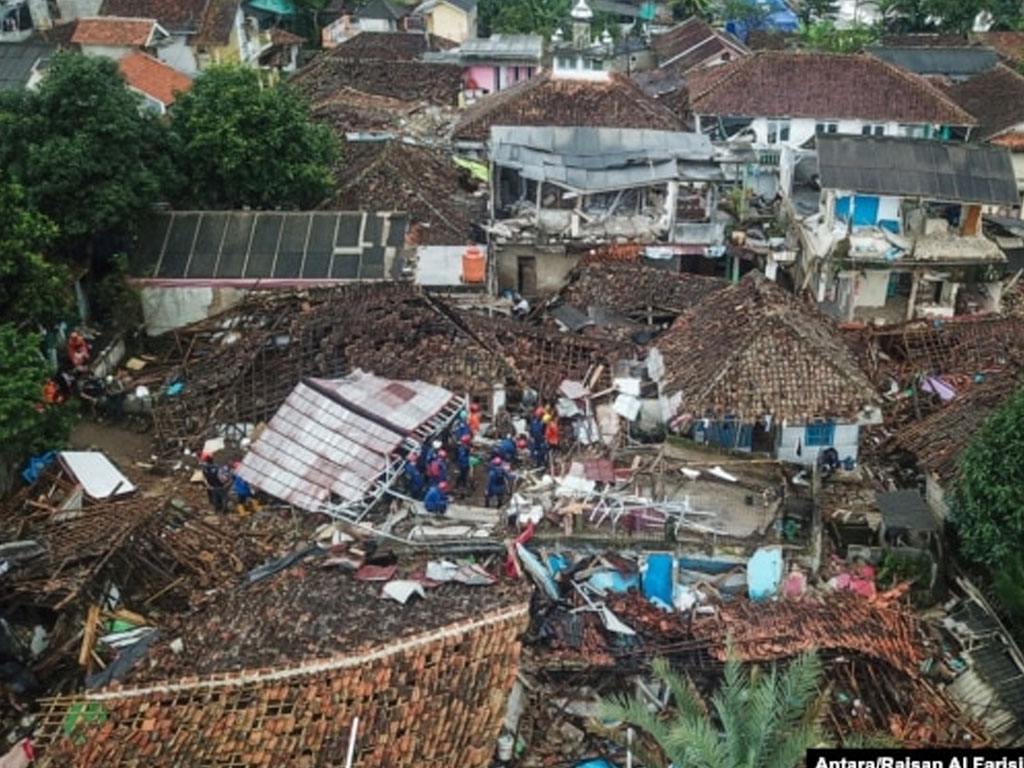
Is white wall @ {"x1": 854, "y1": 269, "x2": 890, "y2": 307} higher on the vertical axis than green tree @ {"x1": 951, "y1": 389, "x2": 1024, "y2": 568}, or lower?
lower

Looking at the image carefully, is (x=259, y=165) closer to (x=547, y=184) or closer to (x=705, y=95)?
(x=547, y=184)

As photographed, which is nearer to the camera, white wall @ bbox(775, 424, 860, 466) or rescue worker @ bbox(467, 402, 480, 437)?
white wall @ bbox(775, 424, 860, 466)

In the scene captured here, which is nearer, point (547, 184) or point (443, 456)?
point (443, 456)

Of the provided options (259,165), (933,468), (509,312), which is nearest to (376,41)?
(259,165)

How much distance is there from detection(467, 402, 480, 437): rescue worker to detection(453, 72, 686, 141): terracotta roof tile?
17751mm

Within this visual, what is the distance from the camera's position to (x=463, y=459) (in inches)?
845

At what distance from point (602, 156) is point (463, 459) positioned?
44.7 feet

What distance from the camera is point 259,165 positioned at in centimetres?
3028

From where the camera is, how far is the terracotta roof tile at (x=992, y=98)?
4022cm

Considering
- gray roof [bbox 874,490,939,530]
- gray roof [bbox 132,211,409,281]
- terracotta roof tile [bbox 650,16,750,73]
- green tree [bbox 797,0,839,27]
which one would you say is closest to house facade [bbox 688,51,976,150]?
terracotta roof tile [bbox 650,16,750,73]

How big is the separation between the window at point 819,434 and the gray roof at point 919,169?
9.63 meters

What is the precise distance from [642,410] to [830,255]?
9.50 metres

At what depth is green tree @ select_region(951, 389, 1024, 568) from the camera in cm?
1786

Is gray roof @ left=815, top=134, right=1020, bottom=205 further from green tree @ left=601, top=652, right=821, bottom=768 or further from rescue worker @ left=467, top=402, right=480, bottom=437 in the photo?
green tree @ left=601, top=652, right=821, bottom=768
